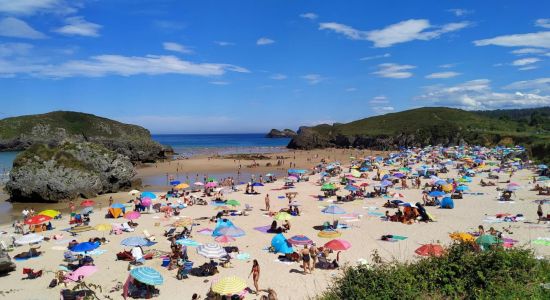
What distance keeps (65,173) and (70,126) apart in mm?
91859

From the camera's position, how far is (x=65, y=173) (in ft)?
117

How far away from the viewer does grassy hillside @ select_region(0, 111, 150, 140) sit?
107375 millimetres

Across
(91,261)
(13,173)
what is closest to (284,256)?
(91,261)

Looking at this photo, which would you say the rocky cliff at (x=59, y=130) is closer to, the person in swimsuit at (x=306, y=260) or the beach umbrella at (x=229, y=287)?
the person in swimsuit at (x=306, y=260)

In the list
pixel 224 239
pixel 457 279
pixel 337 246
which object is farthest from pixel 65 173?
pixel 457 279

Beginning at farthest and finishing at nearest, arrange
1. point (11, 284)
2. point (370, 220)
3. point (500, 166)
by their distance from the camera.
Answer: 1. point (500, 166)
2. point (370, 220)
3. point (11, 284)

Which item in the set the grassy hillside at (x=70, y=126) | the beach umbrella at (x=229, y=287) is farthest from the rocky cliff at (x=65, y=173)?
the grassy hillside at (x=70, y=126)

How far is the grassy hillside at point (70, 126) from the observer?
10738cm

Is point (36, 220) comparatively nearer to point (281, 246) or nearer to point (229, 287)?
point (281, 246)

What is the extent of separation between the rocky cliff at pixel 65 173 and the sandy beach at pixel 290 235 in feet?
5.58

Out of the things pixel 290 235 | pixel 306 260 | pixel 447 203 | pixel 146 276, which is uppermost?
pixel 447 203

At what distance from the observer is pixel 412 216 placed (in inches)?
962

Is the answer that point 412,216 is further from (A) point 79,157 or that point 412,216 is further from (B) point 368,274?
(A) point 79,157

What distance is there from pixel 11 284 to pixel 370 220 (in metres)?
19.2
